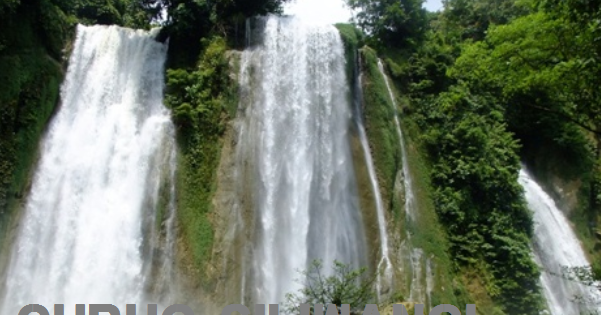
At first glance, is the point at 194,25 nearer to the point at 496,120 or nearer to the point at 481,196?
the point at 481,196

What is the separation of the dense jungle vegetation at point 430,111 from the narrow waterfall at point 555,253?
3.26ft

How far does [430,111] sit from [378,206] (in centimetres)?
477

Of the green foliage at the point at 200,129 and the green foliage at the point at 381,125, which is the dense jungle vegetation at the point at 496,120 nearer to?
the green foliage at the point at 381,125

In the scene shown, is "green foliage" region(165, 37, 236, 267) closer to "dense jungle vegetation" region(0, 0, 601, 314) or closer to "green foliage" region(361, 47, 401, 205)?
"dense jungle vegetation" region(0, 0, 601, 314)

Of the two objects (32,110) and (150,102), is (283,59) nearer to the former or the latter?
(150,102)

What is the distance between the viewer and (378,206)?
14.5 m

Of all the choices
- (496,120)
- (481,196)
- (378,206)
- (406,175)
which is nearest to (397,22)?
(496,120)

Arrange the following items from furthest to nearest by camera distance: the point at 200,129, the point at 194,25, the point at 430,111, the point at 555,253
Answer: the point at 430,111 → the point at 194,25 → the point at 555,253 → the point at 200,129

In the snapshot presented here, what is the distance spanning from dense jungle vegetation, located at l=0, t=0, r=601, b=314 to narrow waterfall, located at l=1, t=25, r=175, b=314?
51cm

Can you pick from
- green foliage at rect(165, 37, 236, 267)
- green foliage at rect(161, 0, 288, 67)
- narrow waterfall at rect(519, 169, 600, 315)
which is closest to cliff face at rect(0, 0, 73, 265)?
green foliage at rect(161, 0, 288, 67)

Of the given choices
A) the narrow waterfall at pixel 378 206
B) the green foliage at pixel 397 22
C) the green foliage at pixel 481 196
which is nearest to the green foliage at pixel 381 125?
the narrow waterfall at pixel 378 206

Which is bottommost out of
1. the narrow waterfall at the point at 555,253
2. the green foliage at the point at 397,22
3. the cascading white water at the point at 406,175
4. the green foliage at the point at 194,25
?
the narrow waterfall at the point at 555,253

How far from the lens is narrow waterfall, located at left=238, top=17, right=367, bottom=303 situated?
1297 cm

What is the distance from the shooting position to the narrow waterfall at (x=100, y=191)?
1181 cm
